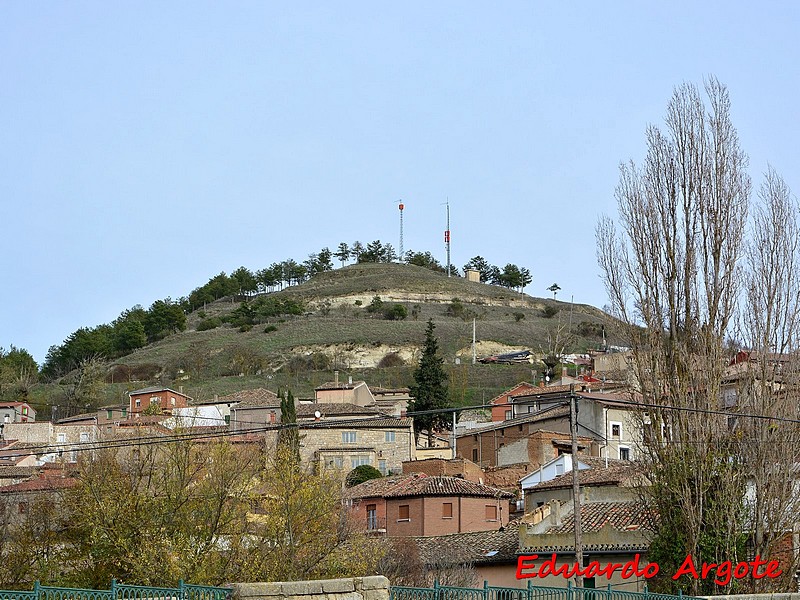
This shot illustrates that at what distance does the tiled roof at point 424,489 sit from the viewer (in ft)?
159

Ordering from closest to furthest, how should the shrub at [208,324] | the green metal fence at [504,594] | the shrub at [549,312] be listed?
the green metal fence at [504,594], the shrub at [208,324], the shrub at [549,312]

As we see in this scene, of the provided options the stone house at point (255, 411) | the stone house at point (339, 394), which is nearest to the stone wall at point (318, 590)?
the stone house at point (255, 411)

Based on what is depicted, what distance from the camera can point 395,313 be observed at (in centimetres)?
14900

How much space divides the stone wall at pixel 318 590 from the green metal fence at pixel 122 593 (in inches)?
11.3

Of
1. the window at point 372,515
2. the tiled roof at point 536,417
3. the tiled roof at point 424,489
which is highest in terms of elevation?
the tiled roof at point 536,417

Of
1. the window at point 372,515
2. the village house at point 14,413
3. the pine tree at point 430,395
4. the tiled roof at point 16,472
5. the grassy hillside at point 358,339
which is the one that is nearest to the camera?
the window at point 372,515

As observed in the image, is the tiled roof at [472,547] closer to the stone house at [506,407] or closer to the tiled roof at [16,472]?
the tiled roof at [16,472]

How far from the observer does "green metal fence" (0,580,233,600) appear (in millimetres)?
12266

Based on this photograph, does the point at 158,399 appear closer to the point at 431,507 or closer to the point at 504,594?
the point at 431,507

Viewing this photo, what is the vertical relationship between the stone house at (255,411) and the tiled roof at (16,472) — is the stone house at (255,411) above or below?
above

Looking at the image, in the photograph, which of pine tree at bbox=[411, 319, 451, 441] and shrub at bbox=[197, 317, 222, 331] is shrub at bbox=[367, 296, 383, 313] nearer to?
shrub at bbox=[197, 317, 222, 331]

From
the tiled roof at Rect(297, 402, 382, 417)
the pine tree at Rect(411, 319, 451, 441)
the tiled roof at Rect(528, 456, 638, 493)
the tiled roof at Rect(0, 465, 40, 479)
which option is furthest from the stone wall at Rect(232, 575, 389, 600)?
the pine tree at Rect(411, 319, 451, 441)

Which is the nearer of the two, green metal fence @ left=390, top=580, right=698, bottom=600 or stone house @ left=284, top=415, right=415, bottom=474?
green metal fence @ left=390, top=580, right=698, bottom=600

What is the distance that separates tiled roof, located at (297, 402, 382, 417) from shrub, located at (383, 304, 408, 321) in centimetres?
7025
